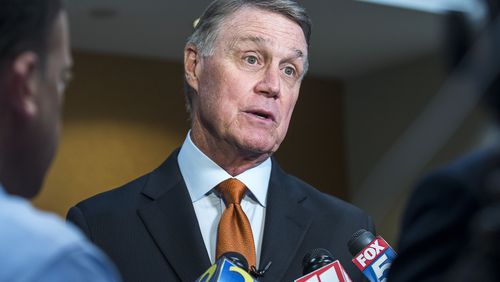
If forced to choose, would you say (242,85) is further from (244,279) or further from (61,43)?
(61,43)

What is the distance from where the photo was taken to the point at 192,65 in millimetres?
2246

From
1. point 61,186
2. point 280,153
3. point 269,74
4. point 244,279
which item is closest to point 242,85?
point 269,74

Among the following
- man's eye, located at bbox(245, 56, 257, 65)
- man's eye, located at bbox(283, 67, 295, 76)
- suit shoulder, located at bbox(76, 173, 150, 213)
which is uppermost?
man's eye, located at bbox(245, 56, 257, 65)

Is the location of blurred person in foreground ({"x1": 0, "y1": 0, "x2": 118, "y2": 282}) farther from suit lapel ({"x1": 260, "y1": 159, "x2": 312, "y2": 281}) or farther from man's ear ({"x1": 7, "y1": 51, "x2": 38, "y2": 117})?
suit lapel ({"x1": 260, "y1": 159, "x2": 312, "y2": 281})

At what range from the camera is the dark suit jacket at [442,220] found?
935mm

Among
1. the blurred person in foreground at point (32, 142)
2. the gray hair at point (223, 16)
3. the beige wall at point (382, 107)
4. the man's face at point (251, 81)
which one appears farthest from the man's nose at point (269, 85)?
the beige wall at point (382, 107)

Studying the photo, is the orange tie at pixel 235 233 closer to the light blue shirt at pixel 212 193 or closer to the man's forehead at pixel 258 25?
the light blue shirt at pixel 212 193

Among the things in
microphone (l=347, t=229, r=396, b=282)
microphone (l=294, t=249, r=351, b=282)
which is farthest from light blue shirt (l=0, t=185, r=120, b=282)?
microphone (l=347, t=229, r=396, b=282)

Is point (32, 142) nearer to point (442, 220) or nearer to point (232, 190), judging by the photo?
point (442, 220)

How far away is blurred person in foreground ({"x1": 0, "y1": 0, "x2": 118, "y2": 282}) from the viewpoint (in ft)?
2.98

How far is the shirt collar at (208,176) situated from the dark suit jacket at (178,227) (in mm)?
19

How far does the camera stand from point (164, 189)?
2061mm

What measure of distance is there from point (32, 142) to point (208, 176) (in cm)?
101

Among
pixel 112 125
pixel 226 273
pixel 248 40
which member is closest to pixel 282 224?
pixel 248 40
